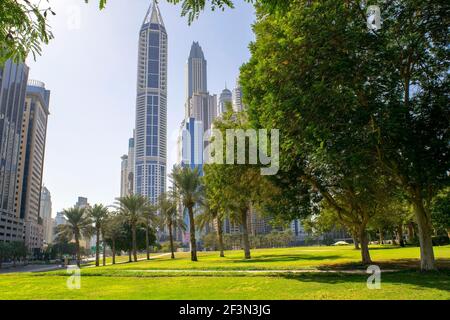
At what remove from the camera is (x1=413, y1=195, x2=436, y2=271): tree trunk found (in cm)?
1855

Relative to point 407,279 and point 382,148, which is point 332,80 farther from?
point 407,279

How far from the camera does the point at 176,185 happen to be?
159 ft

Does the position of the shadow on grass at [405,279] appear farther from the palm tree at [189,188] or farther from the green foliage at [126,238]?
the green foliage at [126,238]

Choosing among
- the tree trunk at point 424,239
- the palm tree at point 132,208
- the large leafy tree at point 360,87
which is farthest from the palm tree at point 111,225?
the tree trunk at point 424,239

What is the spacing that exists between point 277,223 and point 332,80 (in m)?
16.1

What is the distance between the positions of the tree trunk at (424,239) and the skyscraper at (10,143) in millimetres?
152318

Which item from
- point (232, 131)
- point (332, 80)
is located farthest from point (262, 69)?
point (232, 131)

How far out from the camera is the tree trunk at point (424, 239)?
60.9 ft

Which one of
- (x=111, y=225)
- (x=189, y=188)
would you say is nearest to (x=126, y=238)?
(x=111, y=225)

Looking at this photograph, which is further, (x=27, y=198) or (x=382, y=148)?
(x=27, y=198)

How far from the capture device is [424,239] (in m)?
19.0

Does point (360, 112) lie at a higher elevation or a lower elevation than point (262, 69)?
lower
